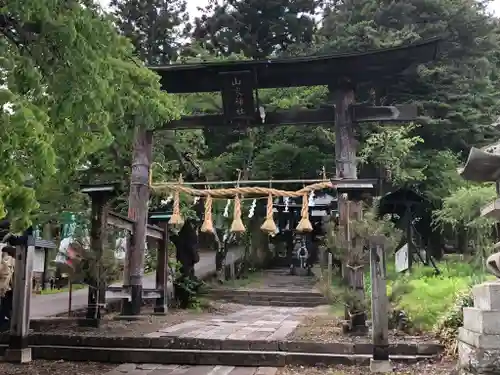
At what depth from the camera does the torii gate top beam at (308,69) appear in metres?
10.7

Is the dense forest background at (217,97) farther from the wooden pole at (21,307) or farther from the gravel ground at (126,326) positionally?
the gravel ground at (126,326)

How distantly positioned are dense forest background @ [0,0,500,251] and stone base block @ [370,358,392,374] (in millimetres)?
4299

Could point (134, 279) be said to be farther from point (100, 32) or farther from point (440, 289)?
point (100, 32)

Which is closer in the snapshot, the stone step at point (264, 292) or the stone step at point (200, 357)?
the stone step at point (200, 357)

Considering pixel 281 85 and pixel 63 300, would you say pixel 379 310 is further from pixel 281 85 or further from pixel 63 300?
pixel 63 300

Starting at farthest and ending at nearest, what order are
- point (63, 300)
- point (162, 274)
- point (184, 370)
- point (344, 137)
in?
point (63, 300)
point (162, 274)
point (344, 137)
point (184, 370)

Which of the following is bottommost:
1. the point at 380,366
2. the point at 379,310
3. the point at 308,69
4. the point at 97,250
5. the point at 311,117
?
the point at 380,366

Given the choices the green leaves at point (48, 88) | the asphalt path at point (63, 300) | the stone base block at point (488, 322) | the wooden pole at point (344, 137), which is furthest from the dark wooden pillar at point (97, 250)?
the stone base block at point (488, 322)

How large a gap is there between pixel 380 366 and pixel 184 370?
2.71 m

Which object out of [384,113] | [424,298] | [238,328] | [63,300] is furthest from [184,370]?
[63,300]

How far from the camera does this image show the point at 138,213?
11.9 metres

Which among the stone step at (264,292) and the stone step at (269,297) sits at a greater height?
the stone step at (264,292)

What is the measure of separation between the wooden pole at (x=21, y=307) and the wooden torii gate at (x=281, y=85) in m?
3.80

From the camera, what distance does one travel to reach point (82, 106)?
15.6 feet
